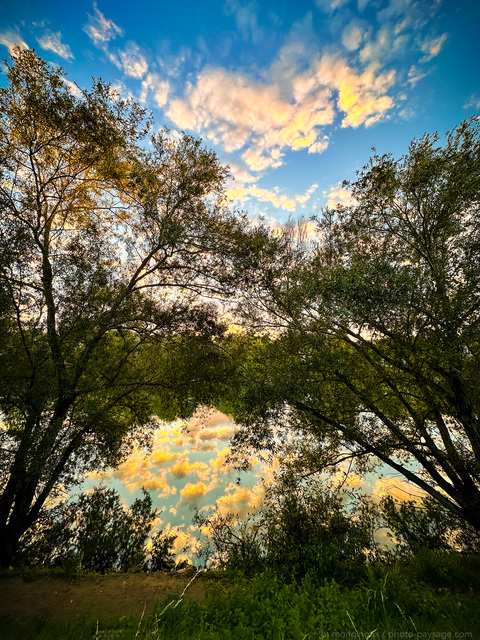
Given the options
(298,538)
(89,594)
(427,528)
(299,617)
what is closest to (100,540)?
(89,594)

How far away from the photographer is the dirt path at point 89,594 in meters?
6.61

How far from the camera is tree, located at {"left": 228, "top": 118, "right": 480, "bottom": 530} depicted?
6852 mm

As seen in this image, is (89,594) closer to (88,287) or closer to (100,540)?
(100,540)

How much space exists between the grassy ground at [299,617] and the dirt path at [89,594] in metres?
0.37

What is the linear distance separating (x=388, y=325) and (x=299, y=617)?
741cm

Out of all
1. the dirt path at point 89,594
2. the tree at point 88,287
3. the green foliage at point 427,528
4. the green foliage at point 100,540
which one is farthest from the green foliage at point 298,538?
the tree at point 88,287

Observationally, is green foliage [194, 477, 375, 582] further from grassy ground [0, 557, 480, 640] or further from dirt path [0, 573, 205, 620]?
dirt path [0, 573, 205, 620]

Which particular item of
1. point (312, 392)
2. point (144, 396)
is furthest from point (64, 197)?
point (312, 392)

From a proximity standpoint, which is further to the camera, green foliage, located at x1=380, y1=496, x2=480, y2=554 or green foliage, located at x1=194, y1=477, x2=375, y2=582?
green foliage, located at x1=380, y1=496, x2=480, y2=554

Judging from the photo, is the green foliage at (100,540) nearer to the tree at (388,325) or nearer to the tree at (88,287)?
the tree at (88,287)

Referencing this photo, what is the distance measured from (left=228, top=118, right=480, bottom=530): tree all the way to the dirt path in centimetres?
507

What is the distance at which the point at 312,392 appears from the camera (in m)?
7.73

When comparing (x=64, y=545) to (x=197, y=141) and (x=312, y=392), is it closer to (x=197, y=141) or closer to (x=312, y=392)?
(x=312, y=392)

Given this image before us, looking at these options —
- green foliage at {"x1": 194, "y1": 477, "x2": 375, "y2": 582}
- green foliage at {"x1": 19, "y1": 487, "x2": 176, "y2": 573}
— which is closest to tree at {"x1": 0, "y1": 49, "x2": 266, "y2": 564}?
green foliage at {"x1": 19, "y1": 487, "x2": 176, "y2": 573}
